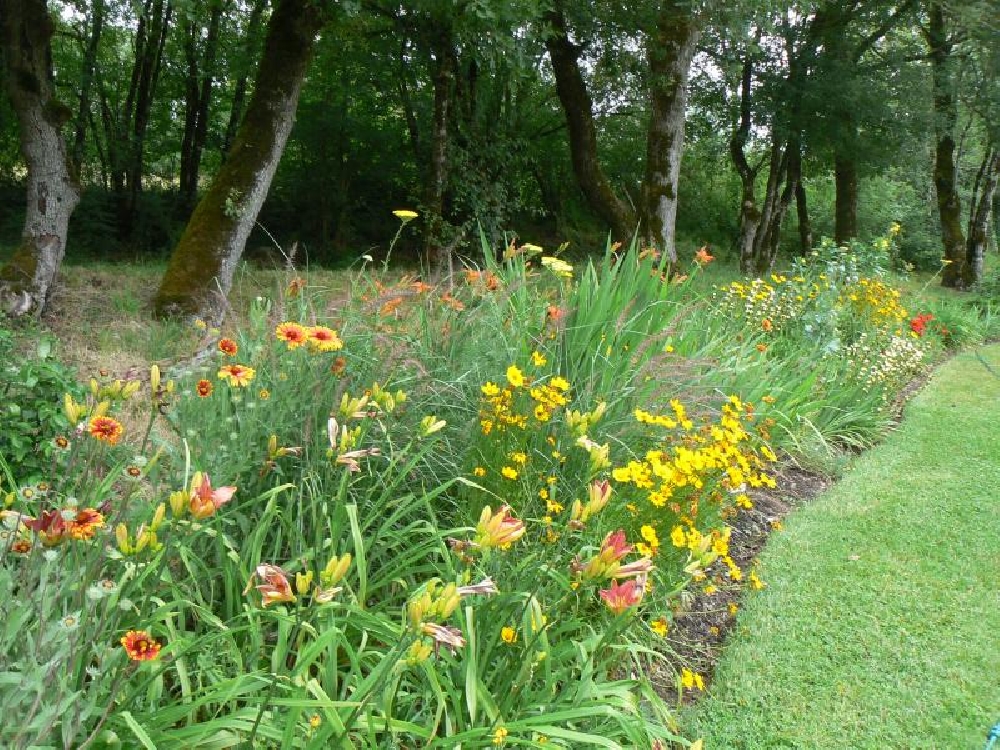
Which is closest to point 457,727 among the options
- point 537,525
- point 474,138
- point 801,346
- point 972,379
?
point 537,525

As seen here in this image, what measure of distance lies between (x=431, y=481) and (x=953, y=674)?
183cm

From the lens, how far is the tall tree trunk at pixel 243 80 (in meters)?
9.05

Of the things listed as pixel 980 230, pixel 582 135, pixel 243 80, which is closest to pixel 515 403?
pixel 582 135

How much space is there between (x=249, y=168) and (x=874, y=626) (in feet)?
18.2

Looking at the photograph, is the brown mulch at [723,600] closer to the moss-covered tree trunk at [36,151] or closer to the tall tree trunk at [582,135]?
the moss-covered tree trunk at [36,151]

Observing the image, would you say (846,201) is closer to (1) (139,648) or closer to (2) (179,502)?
(2) (179,502)

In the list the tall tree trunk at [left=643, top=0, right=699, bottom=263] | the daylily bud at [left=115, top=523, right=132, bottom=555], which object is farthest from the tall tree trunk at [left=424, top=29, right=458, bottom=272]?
the daylily bud at [left=115, top=523, right=132, bottom=555]

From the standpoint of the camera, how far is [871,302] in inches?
246

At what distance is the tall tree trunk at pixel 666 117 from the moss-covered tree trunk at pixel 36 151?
539 cm

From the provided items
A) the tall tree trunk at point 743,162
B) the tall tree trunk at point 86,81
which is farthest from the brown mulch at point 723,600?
the tall tree trunk at point 743,162

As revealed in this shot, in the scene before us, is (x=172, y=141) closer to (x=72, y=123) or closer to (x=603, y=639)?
(x=72, y=123)

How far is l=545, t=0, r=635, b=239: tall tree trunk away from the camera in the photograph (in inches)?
406

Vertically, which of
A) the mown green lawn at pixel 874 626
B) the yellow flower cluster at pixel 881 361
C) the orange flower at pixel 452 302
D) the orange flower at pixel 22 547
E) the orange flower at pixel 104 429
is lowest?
the mown green lawn at pixel 874 626

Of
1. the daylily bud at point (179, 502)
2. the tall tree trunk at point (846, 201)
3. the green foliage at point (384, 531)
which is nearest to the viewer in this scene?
the daylily bud at point (179, 502)
